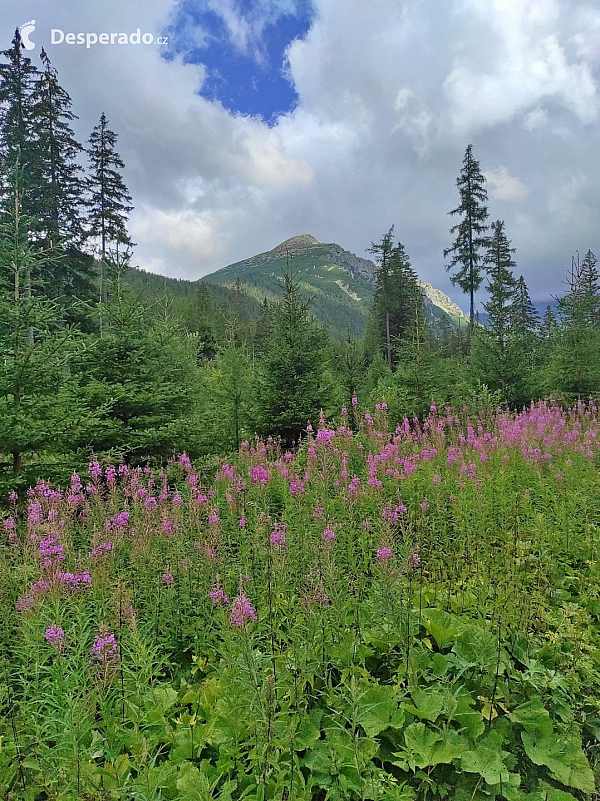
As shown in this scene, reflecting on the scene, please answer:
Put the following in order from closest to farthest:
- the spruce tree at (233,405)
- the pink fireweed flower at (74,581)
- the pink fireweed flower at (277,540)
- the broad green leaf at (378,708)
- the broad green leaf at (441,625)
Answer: the broad green leaf at (378,708), the pink fireweed flower at (74,581), the broad green leaf at (441,625), the pink fireweed flower at (277,540), the spruce tree at (233,405)

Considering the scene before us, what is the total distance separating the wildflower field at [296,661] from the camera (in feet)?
7.11

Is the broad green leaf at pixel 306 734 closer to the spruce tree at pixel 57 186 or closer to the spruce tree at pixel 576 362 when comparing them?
the spruce tree at pixel 576 362

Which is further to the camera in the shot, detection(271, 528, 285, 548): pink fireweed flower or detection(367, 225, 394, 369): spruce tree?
detection(367, 225, 394, 369): spruce tree

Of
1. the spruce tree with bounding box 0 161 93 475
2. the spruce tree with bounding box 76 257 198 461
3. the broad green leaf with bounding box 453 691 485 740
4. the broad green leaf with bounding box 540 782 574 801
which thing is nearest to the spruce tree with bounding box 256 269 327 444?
the spruce tree with bounding box 76 257 198 461

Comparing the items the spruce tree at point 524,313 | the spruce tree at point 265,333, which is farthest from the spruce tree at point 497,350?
the spruce tree at point 265,333

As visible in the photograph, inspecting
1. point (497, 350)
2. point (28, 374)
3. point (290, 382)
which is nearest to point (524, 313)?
point (497, 350)

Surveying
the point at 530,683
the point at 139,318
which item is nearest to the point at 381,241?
the point at 139,318

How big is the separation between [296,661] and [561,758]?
1.53 meters

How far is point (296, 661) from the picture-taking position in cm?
233

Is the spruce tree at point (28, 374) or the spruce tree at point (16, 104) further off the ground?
the spruce tree at point (16, 104)

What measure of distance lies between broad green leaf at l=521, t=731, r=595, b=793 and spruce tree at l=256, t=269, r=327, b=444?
7195 mm

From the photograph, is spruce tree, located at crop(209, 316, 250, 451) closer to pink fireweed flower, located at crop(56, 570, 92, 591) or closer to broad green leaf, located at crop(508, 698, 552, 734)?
pink fireweed flower, located at crop(56, 570, 92, 591)

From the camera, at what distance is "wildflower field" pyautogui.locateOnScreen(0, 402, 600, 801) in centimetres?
217

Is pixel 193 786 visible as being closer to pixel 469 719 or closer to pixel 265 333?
pixel 469 719
